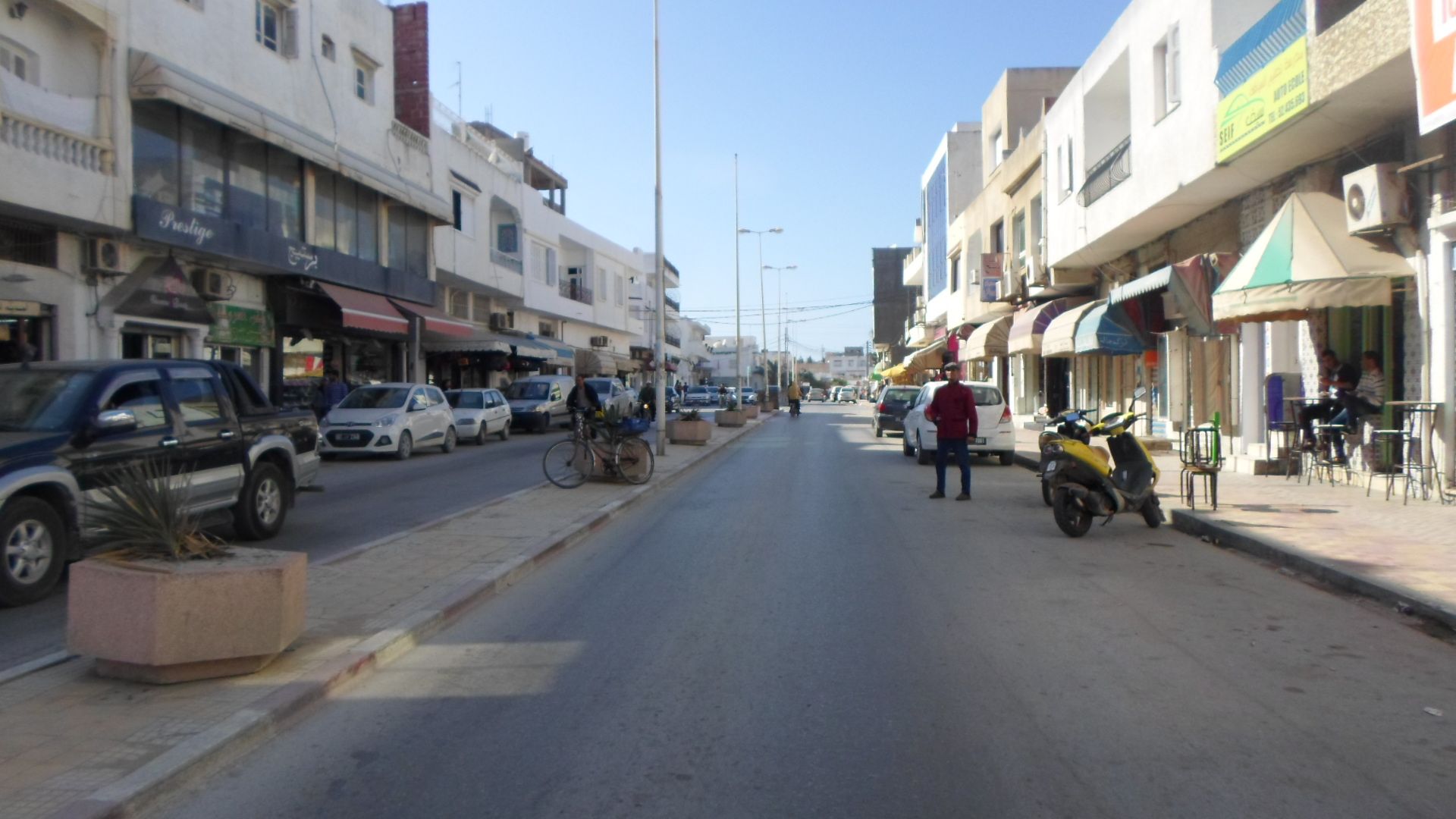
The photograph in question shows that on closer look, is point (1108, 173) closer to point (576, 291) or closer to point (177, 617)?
point (177, 617)

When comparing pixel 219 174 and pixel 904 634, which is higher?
pixel 219 174

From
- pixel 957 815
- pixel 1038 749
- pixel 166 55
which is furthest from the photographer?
pixel 166 55

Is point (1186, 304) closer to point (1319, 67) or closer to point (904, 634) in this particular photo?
point (1319, 67)

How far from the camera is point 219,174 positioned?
69.3 ft

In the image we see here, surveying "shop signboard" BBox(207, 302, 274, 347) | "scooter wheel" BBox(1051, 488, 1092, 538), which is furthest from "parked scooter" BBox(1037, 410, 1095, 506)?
"shop signboard" BBox(207, 302, 274, 347)

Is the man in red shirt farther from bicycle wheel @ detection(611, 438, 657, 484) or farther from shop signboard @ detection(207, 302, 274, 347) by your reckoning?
shop signboard @ detection(207, 302, 274, 347)

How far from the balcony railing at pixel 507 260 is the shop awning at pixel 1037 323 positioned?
18.9 metres

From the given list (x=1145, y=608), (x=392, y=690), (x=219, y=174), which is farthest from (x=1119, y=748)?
(x=219, y=174)

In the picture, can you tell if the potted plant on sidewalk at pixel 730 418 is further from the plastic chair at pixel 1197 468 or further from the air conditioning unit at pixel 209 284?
the plastic chair at pixel 1197 468

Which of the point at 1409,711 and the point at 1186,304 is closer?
the point at 1409,711

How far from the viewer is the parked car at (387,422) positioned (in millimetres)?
20203

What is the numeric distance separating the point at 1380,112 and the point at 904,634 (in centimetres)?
956

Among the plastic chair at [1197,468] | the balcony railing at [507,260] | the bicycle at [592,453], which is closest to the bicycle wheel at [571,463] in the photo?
the bicycle at [592,453]

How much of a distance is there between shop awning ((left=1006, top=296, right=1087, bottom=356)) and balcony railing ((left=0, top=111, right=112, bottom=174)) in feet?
64.5
